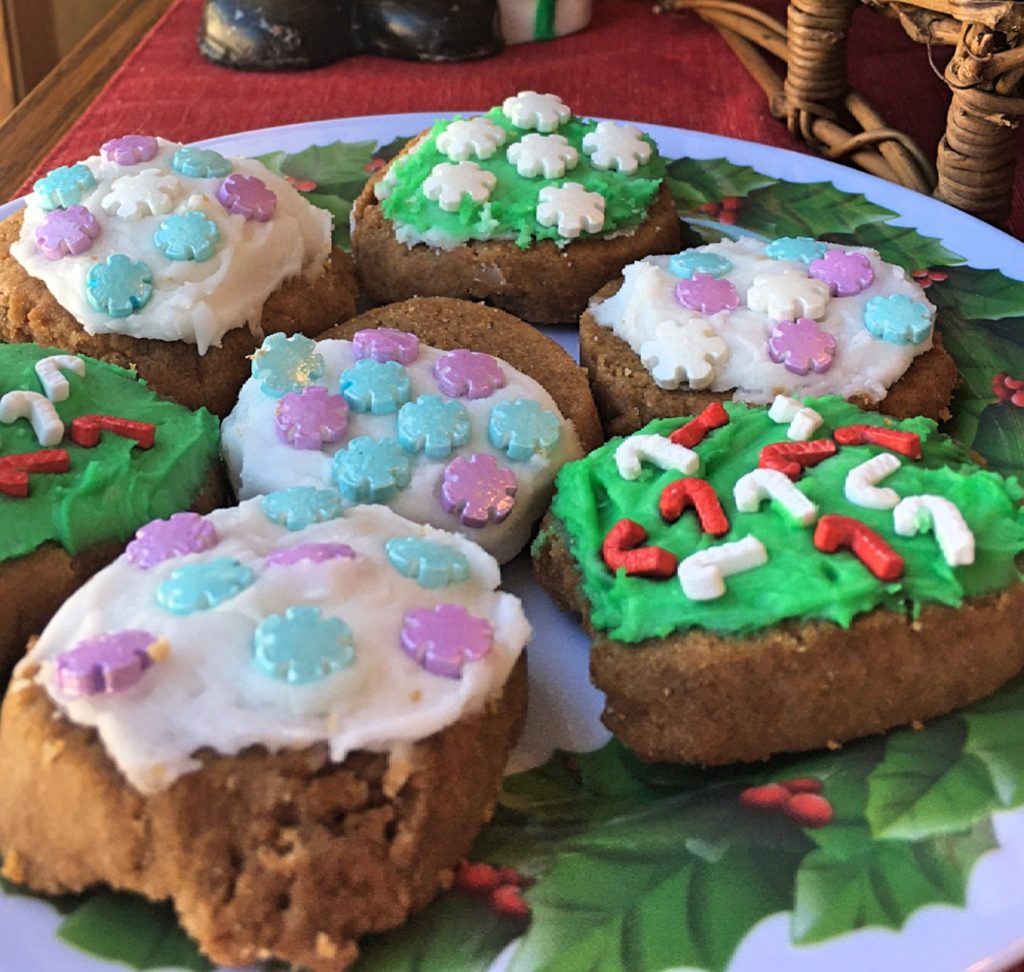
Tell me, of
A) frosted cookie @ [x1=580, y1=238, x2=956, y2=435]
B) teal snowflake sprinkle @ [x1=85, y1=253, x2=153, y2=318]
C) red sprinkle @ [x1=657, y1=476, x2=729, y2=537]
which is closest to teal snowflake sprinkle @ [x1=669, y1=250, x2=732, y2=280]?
frosted cookie @ [x1=580, y1=238, x2=956, y2=435]

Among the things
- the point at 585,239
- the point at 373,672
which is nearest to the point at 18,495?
the point at 373,672

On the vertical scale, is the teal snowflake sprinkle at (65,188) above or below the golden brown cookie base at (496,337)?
above

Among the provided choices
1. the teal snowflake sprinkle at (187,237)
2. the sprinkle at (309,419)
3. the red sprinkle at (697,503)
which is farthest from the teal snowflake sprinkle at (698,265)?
the teal snowflake sprinkle at (187,237)

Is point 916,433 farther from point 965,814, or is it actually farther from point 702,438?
point 965,814

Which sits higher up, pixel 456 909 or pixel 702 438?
pixel 702 438

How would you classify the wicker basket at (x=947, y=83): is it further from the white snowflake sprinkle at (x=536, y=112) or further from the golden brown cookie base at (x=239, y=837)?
the golden brown cookie base at (x=239, y=837)

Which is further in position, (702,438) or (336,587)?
(702,438)

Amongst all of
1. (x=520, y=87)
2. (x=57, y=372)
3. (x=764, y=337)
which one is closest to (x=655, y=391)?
(x=764, y=337)
